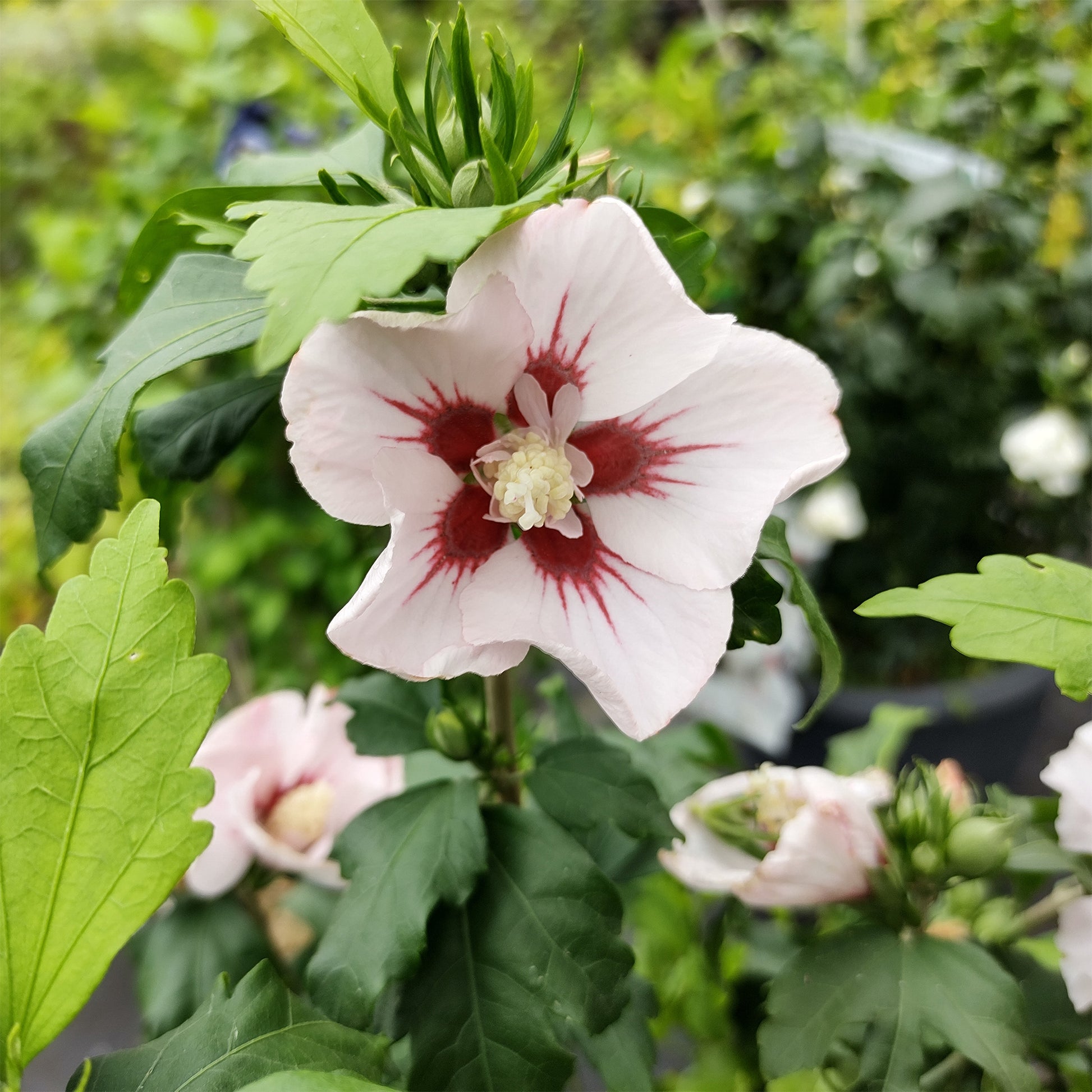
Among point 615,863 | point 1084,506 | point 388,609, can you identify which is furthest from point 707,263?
point 1084,506

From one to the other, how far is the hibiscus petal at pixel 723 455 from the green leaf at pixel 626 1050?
272 millimetres

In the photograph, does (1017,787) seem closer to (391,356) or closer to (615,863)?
(615,863)

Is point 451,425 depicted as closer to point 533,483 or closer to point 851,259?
point 533,483

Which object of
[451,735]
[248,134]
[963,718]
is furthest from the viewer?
[963,718]

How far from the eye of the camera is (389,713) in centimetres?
56

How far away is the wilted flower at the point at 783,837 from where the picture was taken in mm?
501

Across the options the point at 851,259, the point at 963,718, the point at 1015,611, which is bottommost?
the point at 963,718

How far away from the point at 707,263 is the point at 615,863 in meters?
0.41

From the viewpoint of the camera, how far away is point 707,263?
0.43 metres

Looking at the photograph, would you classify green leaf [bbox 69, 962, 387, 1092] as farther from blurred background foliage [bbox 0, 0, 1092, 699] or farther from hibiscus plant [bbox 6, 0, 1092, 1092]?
blurred background foliage [bbox 0, 0, 1092, 699]

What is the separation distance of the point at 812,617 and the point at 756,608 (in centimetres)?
4

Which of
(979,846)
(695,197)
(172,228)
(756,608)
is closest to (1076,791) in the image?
(979,846)

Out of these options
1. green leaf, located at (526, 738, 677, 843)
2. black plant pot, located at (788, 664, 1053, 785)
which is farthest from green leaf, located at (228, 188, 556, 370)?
black plant pot, located at (788, 664, 1053, 785)

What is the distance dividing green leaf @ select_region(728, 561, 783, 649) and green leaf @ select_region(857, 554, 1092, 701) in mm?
38
